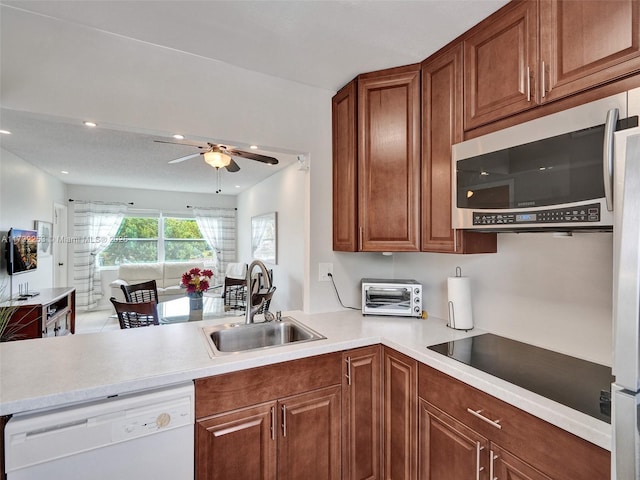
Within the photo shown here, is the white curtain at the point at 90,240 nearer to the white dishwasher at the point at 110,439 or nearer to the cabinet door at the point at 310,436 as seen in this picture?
the white dishwasher at the point at 110,439

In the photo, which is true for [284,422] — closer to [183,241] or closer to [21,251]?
[21,251]

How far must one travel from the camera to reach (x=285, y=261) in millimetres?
4570

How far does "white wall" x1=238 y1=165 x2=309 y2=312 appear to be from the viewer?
4098 mm

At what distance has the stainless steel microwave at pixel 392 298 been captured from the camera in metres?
1.97

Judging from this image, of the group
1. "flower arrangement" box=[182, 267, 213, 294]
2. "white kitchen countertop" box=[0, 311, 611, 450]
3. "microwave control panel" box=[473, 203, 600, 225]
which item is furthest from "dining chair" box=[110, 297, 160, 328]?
"microwave control panel" box=[473, 203, 600, 225]

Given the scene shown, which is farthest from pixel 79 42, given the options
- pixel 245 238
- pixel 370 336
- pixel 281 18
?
pixel 245 238

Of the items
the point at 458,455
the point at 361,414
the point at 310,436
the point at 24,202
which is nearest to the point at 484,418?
the point at 458,455

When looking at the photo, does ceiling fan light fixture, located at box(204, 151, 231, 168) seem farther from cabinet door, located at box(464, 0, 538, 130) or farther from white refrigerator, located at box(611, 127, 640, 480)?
white refrigerator, located at box(611, 127, 640, 480)

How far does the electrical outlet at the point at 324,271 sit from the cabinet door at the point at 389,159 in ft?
1.08

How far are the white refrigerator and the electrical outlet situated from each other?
1571 mm

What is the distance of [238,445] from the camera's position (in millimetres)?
1278

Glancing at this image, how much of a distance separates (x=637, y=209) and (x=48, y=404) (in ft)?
5.52

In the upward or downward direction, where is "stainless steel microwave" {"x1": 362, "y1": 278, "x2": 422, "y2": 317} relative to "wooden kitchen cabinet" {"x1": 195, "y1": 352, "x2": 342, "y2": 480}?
upward

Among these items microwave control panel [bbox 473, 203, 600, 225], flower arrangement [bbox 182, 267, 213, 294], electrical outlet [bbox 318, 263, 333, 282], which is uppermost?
microwave control panel [bbox 473, 203, 600, 225]
